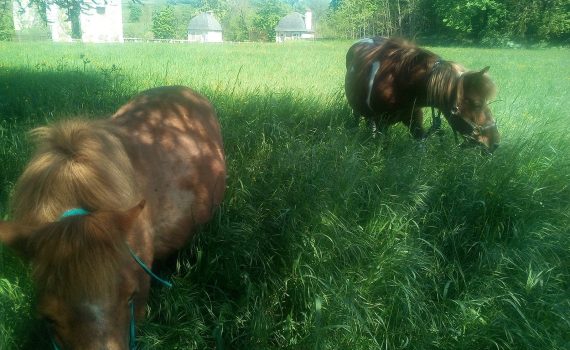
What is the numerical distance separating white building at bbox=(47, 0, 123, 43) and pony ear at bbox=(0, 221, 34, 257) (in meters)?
5.69

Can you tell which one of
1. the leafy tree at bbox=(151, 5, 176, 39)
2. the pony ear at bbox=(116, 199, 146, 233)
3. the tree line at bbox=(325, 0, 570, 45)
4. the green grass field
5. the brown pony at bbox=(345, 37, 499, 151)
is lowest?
the green grass field

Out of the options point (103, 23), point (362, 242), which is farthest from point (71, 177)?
point (103, 23)

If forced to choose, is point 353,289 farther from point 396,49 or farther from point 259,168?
point 396,49

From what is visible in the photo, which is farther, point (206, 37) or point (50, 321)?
point (206, 37)

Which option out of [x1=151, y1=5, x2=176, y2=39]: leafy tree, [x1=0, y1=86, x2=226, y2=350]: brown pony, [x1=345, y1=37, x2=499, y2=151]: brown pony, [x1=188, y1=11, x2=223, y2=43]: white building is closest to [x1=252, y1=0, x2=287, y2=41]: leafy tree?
[x1=188, y1=11, x2=223, y2=43]: white building

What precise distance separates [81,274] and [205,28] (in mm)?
5777

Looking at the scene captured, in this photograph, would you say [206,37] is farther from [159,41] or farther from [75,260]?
[75,260]

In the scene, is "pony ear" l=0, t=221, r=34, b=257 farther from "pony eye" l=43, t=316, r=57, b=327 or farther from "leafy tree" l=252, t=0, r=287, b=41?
"leafy tree" l=252, t=0, r=287, b=41

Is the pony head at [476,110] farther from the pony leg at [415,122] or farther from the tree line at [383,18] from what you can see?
the tree line at [383,18]

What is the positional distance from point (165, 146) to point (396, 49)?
3.63 m

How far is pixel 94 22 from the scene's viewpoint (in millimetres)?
7016

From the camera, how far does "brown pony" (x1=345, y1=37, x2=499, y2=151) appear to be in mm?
4543

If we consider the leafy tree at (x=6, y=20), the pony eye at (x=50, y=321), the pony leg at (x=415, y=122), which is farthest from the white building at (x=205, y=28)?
the pony eye at (x=50, y=321)

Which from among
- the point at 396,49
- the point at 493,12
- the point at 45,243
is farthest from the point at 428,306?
the point at 493,12
